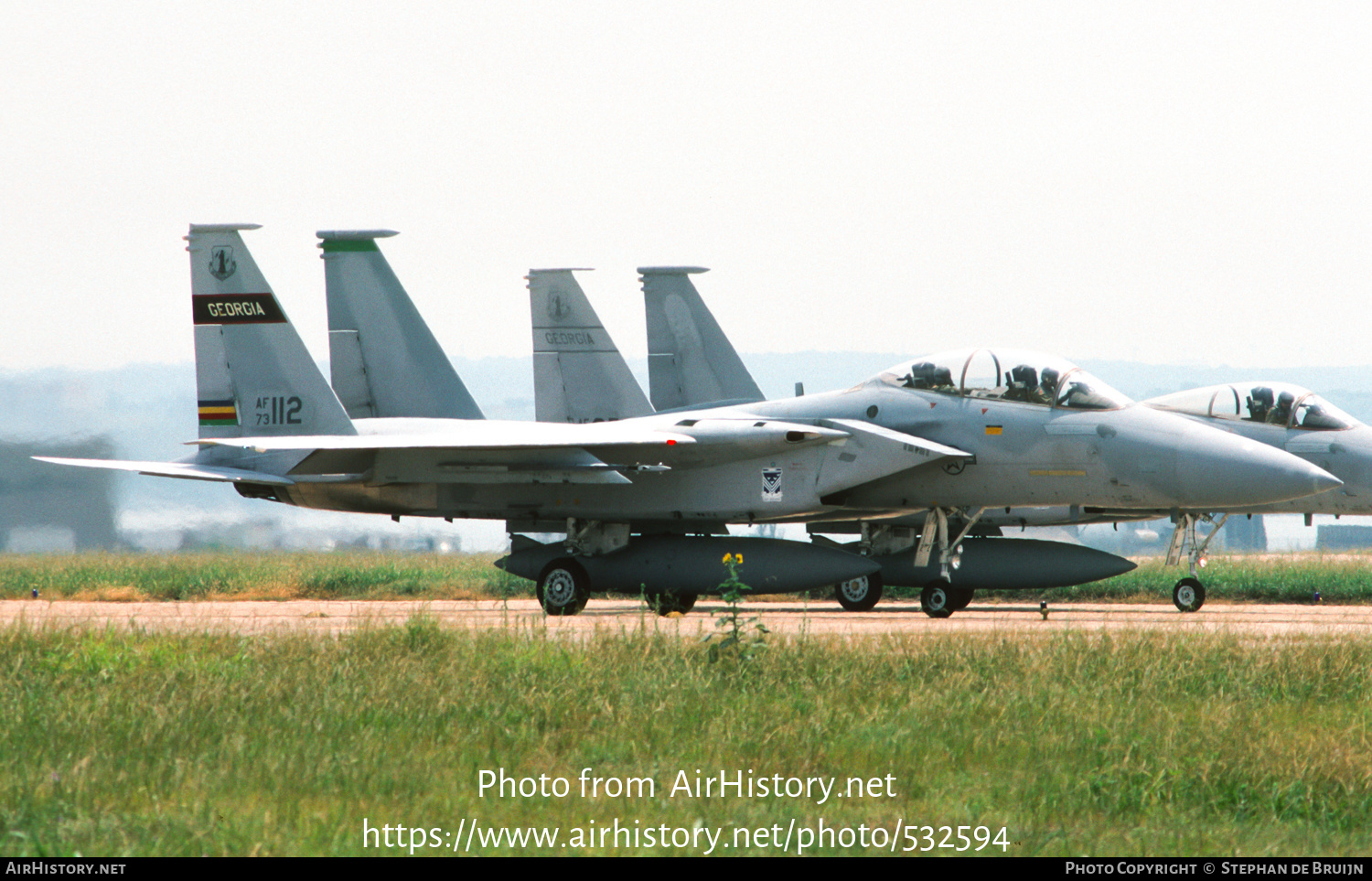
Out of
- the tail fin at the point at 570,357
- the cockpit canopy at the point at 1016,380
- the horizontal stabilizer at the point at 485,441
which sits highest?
the tail fin at the point at 570,357

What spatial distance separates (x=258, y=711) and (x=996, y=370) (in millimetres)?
9286

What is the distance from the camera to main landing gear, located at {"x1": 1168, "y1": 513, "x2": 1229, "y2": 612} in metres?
16.5

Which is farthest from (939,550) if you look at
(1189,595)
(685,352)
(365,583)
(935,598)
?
(365,583)

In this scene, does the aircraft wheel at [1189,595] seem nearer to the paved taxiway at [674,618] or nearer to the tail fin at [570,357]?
the paved taxiway at [674,618]


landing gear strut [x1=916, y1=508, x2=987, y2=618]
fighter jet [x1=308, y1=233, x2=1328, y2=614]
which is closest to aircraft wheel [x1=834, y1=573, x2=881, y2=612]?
fighter jet [x1=308, y1=233, x2=1328, y2=614]

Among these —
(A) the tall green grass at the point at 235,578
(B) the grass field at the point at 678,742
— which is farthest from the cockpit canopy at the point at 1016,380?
(A) the tall green grass at the point at 235,578

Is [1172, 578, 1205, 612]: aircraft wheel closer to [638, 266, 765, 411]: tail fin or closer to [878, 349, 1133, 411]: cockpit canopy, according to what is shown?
[878, 349, 1133, 411]: cockpit canopy

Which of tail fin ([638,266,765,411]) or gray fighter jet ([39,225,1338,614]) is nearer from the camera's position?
gray fighter jet ([39,225,1338,614])

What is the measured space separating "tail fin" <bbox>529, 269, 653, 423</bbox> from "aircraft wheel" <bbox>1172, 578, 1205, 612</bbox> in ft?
26.3

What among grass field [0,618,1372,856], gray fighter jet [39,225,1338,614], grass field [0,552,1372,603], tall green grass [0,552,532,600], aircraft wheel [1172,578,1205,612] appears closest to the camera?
grass field [0,618,1372,856]

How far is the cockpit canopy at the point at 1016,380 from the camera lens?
13984 millimetres

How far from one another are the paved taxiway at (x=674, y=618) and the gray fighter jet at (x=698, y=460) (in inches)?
31.7

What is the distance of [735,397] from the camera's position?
72.5 ft

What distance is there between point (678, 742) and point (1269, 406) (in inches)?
516
